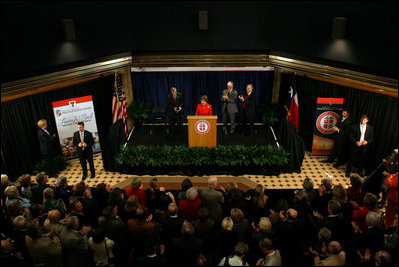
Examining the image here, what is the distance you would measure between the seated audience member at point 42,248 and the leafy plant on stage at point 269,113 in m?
8.19

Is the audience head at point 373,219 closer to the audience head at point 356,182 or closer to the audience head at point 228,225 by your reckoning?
the audience head at point 356,182

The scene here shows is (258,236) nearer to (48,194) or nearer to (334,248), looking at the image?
(334,248)

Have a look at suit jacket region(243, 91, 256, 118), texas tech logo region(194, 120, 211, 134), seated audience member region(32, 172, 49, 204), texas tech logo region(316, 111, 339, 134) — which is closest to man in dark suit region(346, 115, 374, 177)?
texas tech logo region(316, 111, 339, 134)

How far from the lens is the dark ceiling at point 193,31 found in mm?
5418

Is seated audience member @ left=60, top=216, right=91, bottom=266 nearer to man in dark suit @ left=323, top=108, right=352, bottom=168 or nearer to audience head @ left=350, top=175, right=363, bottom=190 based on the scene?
audience head @ left=350, top=175, right=363, bottom=190

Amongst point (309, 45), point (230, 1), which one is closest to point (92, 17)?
point (230, 1)

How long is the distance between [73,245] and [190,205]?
2001mm

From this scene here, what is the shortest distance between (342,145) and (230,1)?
208 inches

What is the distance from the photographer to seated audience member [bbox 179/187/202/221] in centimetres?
569

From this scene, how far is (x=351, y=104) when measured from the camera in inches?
365

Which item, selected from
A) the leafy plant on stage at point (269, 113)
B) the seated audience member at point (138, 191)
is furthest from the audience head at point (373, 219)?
the leafy plant on stage at point (269, 113)

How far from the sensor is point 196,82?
39.9 feet

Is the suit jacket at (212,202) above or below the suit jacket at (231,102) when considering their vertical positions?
below

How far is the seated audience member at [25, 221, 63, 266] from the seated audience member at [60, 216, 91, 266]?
0.40 ft
